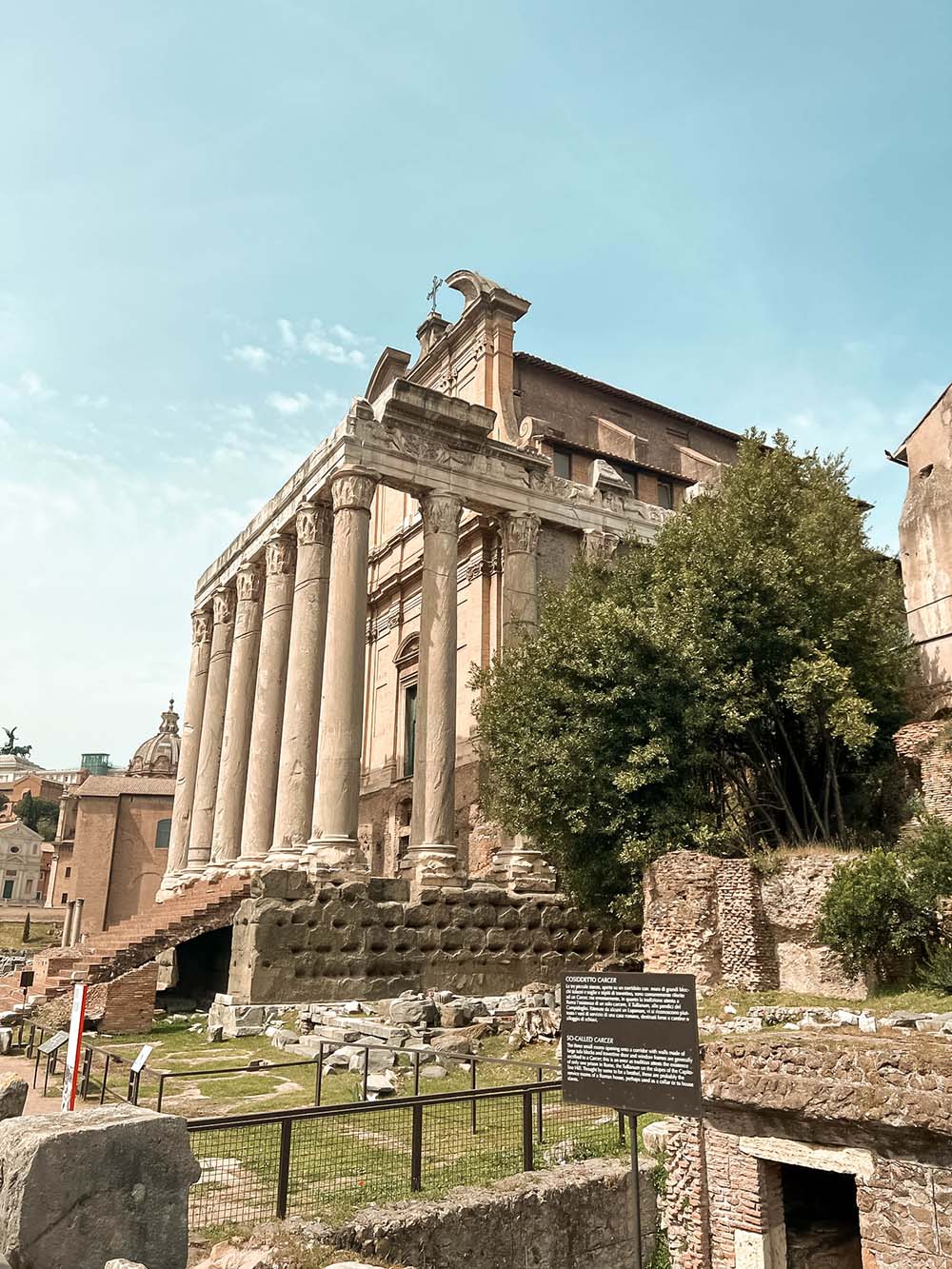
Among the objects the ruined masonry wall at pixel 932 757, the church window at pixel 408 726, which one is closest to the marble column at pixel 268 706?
the church window at pixel 408 726

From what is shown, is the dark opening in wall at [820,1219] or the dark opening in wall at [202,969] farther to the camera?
the dark opening in wall at [202,969]

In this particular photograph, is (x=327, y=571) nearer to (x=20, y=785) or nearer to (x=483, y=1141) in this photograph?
(x=483, y=1141)

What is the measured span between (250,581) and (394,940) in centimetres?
1226

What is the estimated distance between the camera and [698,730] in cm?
1797

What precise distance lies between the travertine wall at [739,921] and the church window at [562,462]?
50.8 feet

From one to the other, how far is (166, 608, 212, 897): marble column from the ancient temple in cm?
7

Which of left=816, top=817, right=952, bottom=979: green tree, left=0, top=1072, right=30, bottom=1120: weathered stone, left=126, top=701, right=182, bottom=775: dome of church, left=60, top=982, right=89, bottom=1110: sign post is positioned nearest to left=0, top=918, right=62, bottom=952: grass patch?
left=126, top=701, right=182, bottom=775: dome of church

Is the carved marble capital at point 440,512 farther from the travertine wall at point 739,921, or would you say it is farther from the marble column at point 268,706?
the travertine wall at point 739,921

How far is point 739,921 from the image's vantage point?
15797 millimetres

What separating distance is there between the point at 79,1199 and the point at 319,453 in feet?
66.5

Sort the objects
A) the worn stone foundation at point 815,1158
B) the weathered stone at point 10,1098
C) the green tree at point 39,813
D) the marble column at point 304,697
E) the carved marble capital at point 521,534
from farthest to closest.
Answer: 1. the green tree at point 39,813
2. the carved marble capital at point 521,534
3. the marble column at point 304,697
4. the weathered stone at point 10,1098
5. the worn stone foundation at point 815,1158

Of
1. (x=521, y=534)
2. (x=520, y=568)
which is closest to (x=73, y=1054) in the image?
(x=520, y=568)

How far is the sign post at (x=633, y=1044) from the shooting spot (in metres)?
5.83

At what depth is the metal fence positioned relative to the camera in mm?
6848
